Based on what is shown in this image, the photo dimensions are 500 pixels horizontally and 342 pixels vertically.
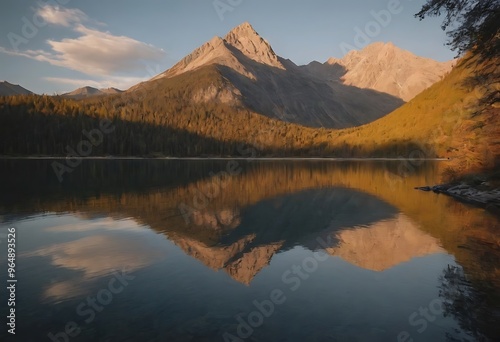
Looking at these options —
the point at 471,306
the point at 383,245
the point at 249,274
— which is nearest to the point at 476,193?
the point at 383,245

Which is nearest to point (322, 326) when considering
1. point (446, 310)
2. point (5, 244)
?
point (446, 310)

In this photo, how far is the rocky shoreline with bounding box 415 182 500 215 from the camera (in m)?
45.9

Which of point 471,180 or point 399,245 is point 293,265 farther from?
point 471,180

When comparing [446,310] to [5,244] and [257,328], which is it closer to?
[257,328]

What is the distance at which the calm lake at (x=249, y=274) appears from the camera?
13961 millimetres

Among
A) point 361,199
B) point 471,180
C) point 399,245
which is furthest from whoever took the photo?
point 471,180

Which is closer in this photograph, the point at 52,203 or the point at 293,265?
the point at 293,265

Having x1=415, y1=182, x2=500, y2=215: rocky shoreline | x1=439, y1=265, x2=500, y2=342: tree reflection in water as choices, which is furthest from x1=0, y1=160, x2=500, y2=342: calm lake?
x1=415, y1=182, x2=500, y2=215: rocky shoreline

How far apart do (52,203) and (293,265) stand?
35.4 meters

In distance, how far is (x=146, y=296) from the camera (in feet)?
55.5

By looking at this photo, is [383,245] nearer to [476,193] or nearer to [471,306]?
[471,306]

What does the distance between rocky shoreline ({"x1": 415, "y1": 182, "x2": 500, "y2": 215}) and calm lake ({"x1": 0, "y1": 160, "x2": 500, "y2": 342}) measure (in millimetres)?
8003

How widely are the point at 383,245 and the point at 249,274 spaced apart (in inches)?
512

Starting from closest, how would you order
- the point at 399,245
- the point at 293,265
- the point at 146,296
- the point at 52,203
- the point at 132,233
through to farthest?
1. the point at 146,296
2. the point at 293,265
3. the point at 399,245
4. the point at 132,233
5. the point at 52,203
